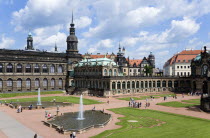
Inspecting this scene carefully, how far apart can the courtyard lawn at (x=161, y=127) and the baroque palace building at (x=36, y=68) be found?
63.9 metres

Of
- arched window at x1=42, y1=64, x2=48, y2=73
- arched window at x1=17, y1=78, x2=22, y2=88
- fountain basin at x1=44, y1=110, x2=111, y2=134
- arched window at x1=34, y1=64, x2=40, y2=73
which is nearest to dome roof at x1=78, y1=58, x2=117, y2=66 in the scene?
arched window at x1=42, y1=64, x2=48, y2=73

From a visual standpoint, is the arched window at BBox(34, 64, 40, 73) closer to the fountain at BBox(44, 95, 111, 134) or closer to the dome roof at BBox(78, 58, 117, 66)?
the dome roof at BBox(78, 58, 117, 66)

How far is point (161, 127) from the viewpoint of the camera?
3512cm

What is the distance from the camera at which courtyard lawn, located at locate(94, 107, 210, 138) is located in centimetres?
3009

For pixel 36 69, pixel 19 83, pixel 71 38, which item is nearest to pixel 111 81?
pixel 36 69

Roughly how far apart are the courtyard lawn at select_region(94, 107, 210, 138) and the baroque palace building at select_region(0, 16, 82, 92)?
63.9m

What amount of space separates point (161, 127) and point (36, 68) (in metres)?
75.6

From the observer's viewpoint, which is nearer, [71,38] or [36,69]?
[36,69]

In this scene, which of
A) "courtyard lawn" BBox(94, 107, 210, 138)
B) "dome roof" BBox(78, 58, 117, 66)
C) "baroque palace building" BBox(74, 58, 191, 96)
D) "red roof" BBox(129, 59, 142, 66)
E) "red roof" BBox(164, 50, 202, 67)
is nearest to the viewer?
"courtyard lawn" BBox(94, 107, 210, 138)

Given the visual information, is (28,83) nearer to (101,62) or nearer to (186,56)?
(101,62)

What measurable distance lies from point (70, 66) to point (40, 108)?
53.3 m

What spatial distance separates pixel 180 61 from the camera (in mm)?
132875

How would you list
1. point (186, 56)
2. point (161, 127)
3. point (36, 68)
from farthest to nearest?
point (186, 56)
point (36, 68)
point (161, 127)

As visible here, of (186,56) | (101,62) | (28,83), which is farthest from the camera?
(186,56)
